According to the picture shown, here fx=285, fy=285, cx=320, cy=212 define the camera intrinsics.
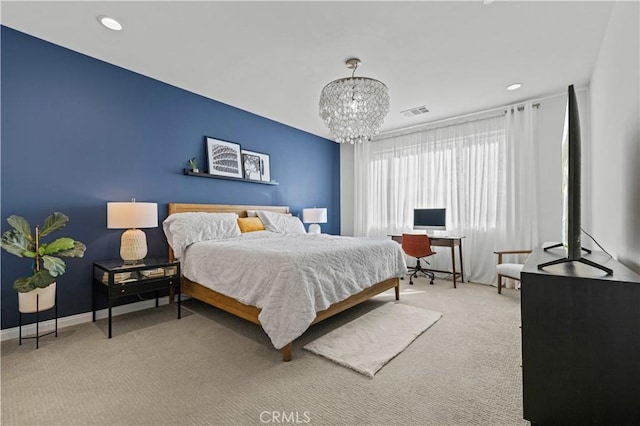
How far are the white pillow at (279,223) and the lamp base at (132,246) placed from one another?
161cm

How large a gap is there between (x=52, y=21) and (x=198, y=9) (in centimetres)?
128

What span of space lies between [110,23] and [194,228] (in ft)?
6.52

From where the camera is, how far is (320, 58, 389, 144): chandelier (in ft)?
8.91

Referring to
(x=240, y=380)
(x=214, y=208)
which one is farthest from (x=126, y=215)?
(x=240, y=380)

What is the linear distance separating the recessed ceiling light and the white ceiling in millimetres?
58

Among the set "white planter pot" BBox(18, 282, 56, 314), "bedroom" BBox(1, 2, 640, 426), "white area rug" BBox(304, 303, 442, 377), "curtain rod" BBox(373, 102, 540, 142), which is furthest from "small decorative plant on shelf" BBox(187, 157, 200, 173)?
"curtain rod" BBox(373, 102, 540, 142)

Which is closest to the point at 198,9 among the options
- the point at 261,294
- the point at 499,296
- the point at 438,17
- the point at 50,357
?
the point at 438,17

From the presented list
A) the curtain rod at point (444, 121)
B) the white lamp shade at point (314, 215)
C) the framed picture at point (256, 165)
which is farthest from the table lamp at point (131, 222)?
the curtain rod at point (444, 121)

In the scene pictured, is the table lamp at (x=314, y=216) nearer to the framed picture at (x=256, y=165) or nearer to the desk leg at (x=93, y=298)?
the framed picture at (x=256, y=165)

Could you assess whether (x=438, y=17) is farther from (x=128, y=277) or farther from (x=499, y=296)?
(x=128, y=277)

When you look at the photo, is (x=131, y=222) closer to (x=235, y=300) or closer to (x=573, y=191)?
(x=235, y=300)

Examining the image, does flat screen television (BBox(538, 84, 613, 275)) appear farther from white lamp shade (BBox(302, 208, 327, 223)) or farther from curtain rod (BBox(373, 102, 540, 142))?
white lamp shade (BBox(302, 208, 327, 223))

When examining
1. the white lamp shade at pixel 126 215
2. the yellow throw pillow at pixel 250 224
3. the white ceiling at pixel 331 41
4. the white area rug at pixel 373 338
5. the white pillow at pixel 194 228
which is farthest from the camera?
the yellow throw pillow at pixel 250 224

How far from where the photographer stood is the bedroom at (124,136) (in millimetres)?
2096
